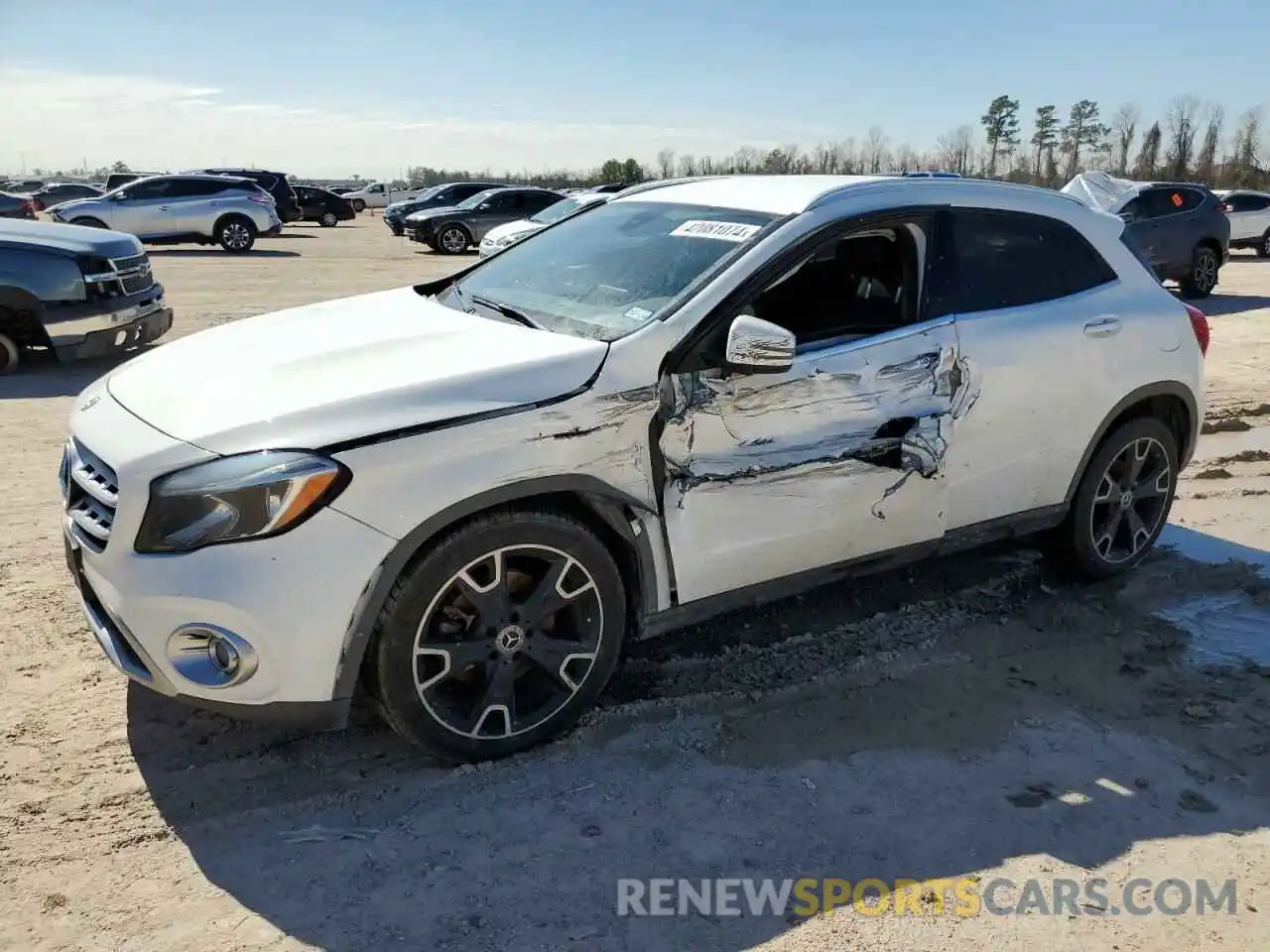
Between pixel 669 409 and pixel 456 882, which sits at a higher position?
pixel 669 409

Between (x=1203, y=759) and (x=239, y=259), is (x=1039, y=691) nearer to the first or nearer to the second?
(x=1203, y=759)

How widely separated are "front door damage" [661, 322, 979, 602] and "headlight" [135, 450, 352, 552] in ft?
3.67

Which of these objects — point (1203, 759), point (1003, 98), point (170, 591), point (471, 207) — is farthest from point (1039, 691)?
point (1003, 98)

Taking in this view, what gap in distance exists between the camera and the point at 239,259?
70.1ft

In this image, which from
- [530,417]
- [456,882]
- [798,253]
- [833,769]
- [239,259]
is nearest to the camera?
[456,882]

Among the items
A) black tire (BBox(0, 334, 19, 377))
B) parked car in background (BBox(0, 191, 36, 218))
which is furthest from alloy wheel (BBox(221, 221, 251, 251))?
black tire (BBox(0, 334, 19, 377))

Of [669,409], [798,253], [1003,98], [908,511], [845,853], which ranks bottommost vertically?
[845,853]

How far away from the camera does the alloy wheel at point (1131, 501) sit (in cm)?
470

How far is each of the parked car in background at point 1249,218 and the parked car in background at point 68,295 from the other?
908 inches

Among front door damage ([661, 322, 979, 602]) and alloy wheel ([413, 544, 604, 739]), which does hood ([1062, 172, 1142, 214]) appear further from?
alloy wheel ([413, 544, 604, 739])

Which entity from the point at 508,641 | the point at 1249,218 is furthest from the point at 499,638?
the point at 1249,218

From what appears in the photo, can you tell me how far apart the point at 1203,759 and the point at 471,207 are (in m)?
23.0

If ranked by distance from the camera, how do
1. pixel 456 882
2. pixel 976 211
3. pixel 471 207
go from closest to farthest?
1. pixel 456 882
2. pixel 976 211
3. pixel 471 207

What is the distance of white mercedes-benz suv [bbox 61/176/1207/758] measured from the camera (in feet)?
9.29
